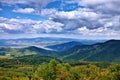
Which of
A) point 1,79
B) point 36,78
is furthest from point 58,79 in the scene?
point 1,79

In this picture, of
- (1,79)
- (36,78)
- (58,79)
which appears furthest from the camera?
(1,79)

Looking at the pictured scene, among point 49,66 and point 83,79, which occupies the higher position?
point 49,66

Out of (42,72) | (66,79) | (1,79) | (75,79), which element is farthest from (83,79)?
(1,79)

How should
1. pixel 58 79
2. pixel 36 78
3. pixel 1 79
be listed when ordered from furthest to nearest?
pixel 1 79
pixel 36 78
pixel 58 79

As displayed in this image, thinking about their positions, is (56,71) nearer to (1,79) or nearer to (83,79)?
(83,79)

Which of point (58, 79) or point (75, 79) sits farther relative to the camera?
point (75, 79)

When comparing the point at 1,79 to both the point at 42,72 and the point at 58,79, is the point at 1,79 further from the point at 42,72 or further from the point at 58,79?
the point at 58,79

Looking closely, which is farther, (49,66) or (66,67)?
(66,67)

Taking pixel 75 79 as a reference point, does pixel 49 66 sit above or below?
above
